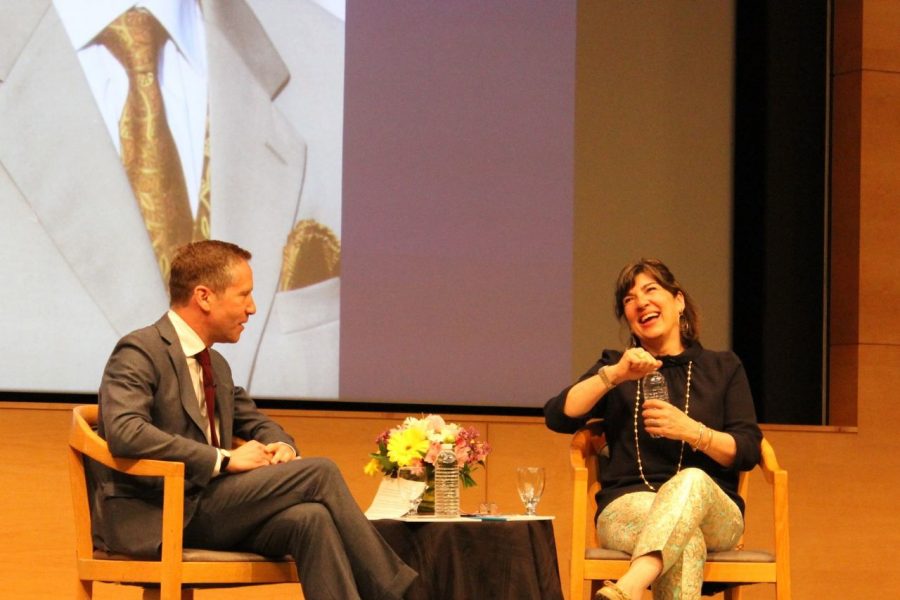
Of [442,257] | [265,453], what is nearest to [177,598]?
[265,453]

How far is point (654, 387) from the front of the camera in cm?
374

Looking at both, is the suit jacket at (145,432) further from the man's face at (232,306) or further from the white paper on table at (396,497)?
the white paper on table at (396,497)

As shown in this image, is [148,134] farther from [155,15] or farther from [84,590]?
[84,590]

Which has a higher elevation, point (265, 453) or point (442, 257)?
point (442, 257)

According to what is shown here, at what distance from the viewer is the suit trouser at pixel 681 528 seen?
131 inches

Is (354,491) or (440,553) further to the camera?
(354,491)

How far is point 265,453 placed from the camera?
11.0 ft

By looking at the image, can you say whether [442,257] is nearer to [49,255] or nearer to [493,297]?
[493,297]

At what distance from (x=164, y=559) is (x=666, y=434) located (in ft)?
4.60

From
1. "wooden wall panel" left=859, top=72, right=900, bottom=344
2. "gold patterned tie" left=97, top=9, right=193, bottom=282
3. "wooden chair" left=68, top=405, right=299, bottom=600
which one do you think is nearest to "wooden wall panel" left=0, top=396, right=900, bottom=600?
"wooden wall panel" left=859, top=72, right=900, bottom=344

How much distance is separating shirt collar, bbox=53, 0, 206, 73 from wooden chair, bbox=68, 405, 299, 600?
6.09 feet

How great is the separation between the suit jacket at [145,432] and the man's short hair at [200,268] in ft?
0.34

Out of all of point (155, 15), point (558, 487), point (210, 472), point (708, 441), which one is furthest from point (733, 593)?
point (155, 15)

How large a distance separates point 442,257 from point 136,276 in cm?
123
